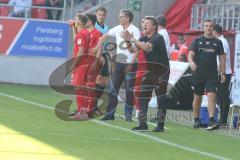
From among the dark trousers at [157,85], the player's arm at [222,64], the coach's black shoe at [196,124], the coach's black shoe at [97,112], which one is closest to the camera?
the dark trousers at [157,85]

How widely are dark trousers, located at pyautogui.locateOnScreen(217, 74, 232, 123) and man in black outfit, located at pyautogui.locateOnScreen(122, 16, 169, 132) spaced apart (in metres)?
2.10

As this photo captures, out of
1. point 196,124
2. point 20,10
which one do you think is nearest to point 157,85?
point 196,124

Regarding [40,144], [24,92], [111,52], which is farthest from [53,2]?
[40,144]

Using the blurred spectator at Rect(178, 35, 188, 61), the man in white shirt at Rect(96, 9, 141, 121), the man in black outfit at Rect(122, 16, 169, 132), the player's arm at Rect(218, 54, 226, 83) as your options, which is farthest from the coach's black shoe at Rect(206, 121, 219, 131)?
A: the blurred spectator at Rect(178, 35, 188, 61)

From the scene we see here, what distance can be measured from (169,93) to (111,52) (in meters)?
2.97

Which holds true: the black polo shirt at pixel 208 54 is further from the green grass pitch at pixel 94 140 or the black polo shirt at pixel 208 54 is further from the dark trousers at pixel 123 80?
the dark trousers at pixel 123 80

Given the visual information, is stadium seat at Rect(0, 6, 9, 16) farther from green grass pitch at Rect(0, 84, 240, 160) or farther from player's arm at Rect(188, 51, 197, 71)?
player's arm at Rect(188, 51, 197, 71)

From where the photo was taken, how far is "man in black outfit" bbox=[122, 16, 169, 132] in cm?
1303

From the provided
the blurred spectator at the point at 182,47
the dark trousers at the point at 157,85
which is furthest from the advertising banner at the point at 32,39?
the dark trousers at the point at 157,85

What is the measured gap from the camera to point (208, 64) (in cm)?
1451

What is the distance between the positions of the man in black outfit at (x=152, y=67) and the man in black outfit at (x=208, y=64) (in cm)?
122

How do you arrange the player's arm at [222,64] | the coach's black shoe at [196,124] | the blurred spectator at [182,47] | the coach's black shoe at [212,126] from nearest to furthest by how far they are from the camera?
the coach's black shoe at [212,126] → the player's arm at [222,64] → the coach's black shoe at [196,124] → the blurred spectator at [182,47]

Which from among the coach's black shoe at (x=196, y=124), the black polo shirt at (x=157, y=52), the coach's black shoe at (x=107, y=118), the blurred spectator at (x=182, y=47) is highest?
the blurred spectator at (x=182, y=47)

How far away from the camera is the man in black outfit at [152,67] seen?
13031 mm
